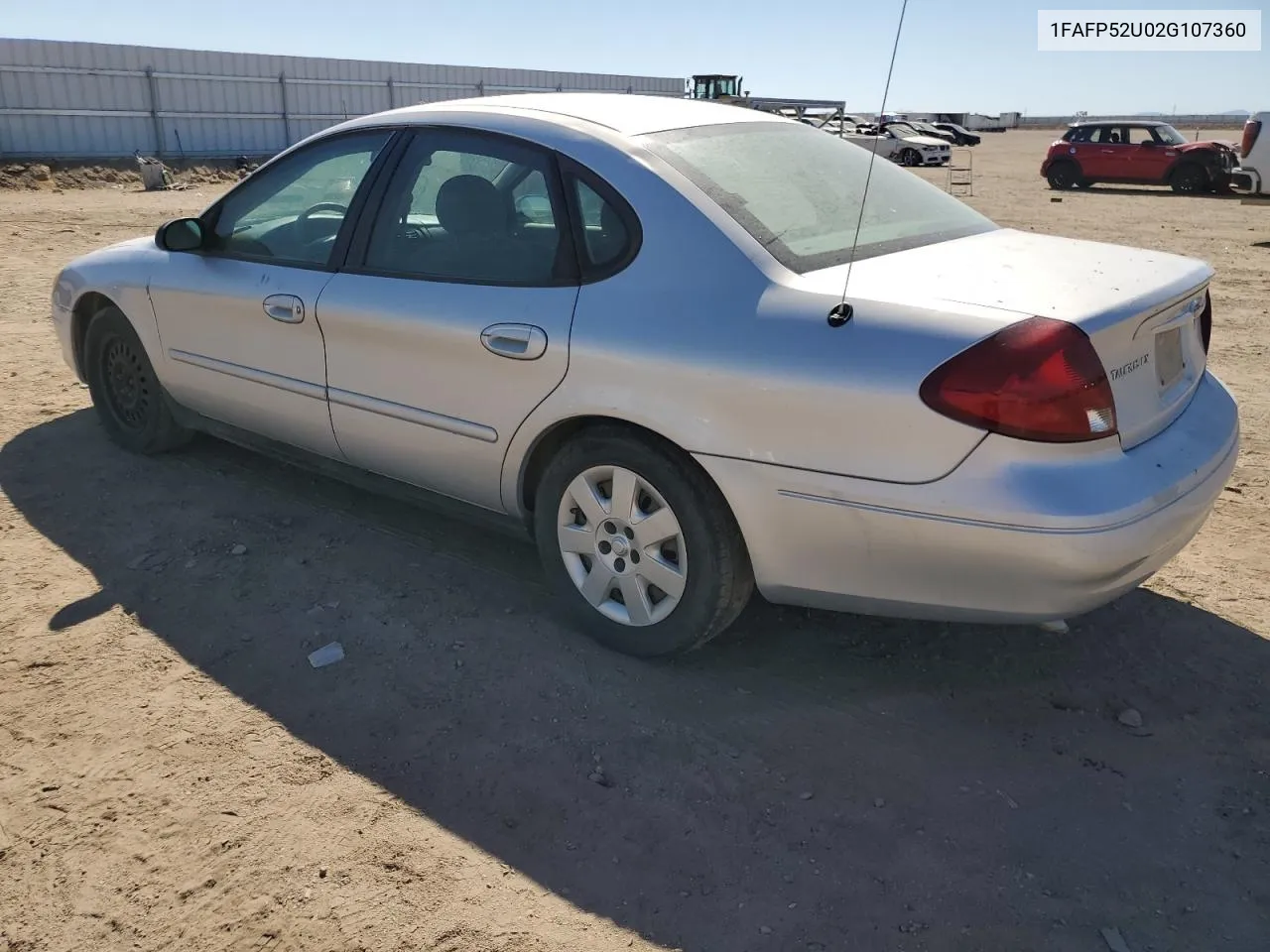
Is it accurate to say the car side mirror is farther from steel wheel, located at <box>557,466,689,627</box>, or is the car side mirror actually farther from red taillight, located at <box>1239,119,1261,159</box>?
red taillight, located at <box>1239,119,1261,159</box>

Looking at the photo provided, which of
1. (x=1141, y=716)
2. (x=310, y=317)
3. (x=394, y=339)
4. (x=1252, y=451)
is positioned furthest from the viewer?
(x=1252, y=451)

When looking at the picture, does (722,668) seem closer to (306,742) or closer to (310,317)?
(306,742)

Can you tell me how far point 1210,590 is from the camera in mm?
→ 3666

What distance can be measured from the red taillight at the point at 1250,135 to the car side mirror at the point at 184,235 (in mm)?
18108

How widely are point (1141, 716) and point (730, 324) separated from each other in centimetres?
163

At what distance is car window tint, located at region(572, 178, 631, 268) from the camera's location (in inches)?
121

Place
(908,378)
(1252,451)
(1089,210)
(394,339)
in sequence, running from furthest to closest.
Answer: (1089,210) → (1252,451) → (394,339) → (908,378)

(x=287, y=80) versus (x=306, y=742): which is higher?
(x=287, y=80)

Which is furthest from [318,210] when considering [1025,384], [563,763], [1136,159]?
[1136,159]

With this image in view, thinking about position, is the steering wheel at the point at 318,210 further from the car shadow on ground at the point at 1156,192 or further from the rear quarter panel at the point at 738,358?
the car shadow on ground at the point at 1156,192

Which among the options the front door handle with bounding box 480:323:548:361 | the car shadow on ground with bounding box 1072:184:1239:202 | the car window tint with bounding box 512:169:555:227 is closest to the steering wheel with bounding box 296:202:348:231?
the car window tint with bounding box 512:169:555:227

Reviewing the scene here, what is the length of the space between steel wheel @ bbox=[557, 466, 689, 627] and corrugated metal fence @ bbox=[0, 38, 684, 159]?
2341 cm

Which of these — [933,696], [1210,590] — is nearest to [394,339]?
[933,696]

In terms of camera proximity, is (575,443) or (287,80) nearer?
(575,443)
